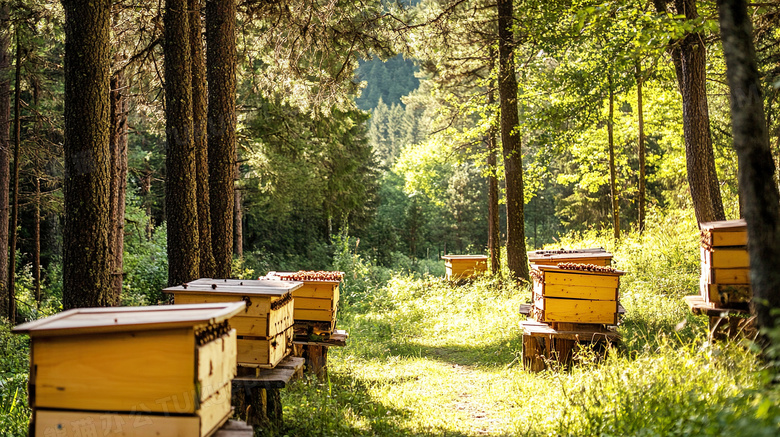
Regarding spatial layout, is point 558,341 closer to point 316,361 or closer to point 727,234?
point 727,234

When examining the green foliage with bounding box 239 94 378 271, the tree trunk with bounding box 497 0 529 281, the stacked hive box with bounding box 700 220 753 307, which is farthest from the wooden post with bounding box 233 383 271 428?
the tree trunk with bounding box 497 0 529 281

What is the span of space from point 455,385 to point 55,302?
1406cm

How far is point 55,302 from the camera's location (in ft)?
54.7

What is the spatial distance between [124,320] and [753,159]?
3.99 metres

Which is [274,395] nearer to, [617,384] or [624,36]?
[617,384]

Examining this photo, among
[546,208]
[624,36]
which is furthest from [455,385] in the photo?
[546,208]

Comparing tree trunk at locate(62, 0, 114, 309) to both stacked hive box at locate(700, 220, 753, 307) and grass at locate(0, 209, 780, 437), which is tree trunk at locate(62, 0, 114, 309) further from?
stacked hive box at locate(700, 220, 753, 307)

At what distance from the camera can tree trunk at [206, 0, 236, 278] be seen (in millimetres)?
8359

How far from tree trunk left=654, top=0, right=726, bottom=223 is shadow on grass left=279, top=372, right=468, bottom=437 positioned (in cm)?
677

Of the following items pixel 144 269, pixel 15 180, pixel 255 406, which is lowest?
pixel 255 406

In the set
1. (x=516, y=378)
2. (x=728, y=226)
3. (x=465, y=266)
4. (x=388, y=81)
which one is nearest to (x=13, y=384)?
(x=516, y=378)

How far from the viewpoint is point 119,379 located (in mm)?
3115

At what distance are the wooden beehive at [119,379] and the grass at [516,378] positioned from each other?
277 centimetres

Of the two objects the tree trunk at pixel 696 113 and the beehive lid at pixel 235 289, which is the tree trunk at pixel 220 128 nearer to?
the beehive lid at pixel 235 289
